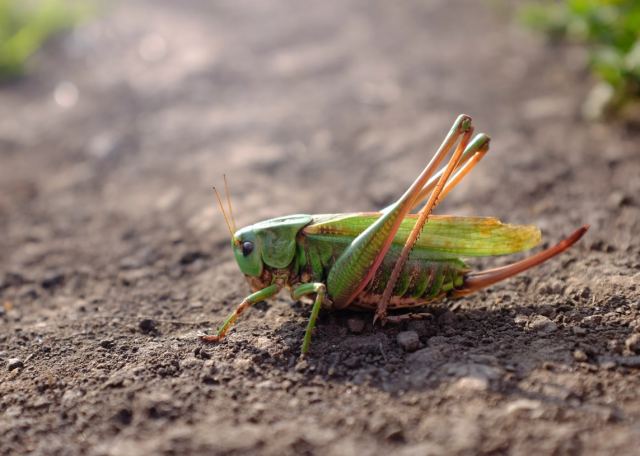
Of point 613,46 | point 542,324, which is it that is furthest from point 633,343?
point 613,46

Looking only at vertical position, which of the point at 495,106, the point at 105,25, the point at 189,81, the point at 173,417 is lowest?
the point at 173,417

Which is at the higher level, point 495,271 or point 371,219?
point 371,219

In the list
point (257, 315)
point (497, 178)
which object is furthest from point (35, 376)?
point (497, 178)

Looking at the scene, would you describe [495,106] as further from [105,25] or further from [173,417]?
[105,25]

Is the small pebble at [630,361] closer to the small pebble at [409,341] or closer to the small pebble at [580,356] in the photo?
the small pebble at [580,356]

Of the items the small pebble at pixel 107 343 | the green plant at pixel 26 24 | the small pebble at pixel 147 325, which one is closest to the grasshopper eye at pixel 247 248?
the small pebble at pixel 147 325
